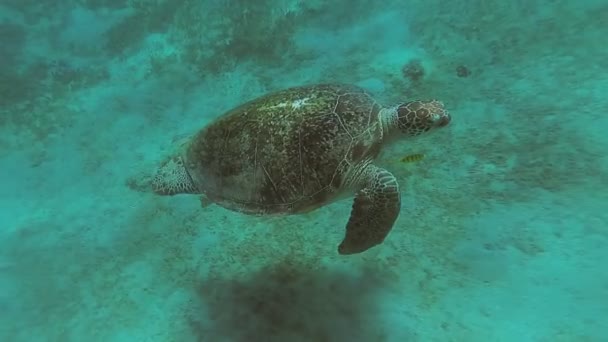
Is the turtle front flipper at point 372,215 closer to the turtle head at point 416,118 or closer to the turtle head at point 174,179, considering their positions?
the turtle head at point 416,118

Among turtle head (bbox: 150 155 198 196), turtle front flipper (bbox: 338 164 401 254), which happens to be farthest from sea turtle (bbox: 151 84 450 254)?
turtle head (bbox: 150 155 198 196)

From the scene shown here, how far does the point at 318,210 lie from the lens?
365cm

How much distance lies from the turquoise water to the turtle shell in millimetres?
648

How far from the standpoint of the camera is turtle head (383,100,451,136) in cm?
302

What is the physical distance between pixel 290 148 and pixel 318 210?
38.7 inches

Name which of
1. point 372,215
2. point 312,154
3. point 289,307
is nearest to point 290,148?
point 312,154

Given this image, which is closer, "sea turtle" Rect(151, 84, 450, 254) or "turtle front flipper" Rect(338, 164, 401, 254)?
"turtle front flipper" Rect(338, 164, 401, 254)

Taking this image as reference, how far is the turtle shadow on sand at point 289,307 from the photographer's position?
2.83 metres

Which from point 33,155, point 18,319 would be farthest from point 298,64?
point 18,319

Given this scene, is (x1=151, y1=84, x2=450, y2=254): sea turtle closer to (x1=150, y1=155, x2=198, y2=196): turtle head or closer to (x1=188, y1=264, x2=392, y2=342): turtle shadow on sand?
(x1=150, y1=155, x2=198, y2=196): turtle head

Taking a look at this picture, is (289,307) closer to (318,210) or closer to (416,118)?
(318,210)

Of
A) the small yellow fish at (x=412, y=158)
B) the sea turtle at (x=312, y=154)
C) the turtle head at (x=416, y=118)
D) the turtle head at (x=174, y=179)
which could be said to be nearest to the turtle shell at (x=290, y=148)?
the sea turtle at (x=312, y=154)

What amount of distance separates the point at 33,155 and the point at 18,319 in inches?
82.4

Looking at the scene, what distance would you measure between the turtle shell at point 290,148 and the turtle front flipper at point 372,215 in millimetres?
205
